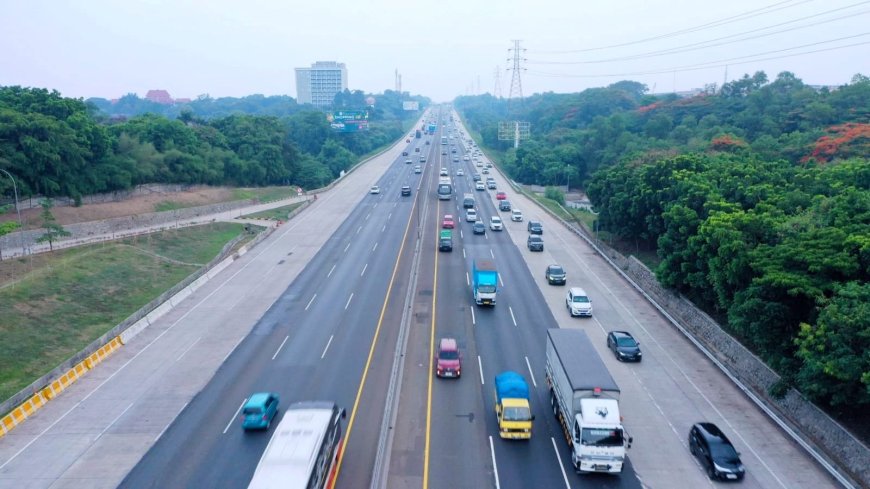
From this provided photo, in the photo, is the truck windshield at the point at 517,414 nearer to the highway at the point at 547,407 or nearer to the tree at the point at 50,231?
the highway at the point at 547,407

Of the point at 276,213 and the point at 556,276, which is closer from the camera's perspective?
the point at 556,276

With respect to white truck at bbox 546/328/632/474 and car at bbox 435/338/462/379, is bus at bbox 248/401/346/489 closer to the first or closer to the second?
car at bbox 435/338/462/379

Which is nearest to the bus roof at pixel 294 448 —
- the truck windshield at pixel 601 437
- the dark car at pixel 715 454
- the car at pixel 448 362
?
the car at pixel 448 362

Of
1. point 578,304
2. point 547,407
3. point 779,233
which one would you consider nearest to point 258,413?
point 547,407

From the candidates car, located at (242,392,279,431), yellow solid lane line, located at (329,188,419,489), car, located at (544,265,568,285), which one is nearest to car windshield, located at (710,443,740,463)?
yellow solid lane line, located at (329,188,419,489)

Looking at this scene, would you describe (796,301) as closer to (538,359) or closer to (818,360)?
(818,360)

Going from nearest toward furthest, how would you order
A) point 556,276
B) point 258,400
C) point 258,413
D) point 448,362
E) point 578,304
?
point 258,413 < point 258,400 < point 448,362 < point 578,304 < point 556,276

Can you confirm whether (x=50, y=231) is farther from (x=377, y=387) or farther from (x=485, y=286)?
(x=485, y=286)
